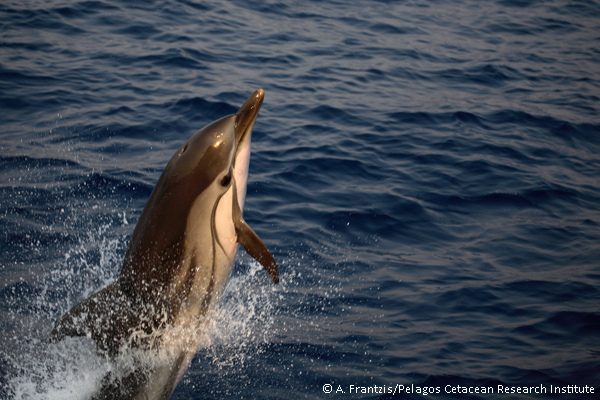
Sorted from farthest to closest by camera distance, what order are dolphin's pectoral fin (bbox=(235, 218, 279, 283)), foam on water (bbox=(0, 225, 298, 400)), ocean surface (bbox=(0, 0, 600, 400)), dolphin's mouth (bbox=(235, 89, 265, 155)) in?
ocean surface (bbox=(0, 0, 600, 400))
dolphin's mouth (bbox=(235, 89, 265, 155))
dolphin's pectoral fin (bbox=(235, 218, 279, 283))
foam on water (bbox=(0, 225, 298, 400))

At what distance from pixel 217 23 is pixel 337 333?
11.7 m

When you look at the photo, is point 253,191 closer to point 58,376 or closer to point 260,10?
point 58,376

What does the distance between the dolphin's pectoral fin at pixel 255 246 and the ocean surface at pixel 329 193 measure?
107cm

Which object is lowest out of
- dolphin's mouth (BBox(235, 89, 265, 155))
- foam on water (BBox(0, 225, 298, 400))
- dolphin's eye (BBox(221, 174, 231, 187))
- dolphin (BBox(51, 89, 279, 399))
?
foam on water (BBox(0, 225, 298, 400))

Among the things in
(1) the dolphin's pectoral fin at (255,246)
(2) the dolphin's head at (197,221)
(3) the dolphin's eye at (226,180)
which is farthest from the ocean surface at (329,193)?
(3) the dolphin's eye at (226,180)

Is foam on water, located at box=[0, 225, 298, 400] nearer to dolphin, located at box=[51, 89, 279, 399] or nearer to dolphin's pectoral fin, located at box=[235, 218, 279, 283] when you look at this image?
dolphin, located at box=[51, 89, 279, 399]

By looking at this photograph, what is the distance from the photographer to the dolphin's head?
469cm

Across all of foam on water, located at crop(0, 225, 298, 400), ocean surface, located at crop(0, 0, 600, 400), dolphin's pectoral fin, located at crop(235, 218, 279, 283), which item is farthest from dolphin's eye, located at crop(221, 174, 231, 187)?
ocean surface, located at crop(0, 0, 600, 400)

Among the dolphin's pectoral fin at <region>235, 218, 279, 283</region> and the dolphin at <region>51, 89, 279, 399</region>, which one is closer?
the dolphin at <region>51, 89, 279, 399</region>

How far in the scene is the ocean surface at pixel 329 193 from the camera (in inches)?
231

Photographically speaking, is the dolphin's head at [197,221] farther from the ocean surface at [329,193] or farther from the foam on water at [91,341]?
the ocean surface at [329,193]

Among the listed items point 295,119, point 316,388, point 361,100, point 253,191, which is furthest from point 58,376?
point 361,100

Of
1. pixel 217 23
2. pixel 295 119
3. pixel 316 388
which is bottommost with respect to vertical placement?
pixel 316 388

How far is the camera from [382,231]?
8180mm
